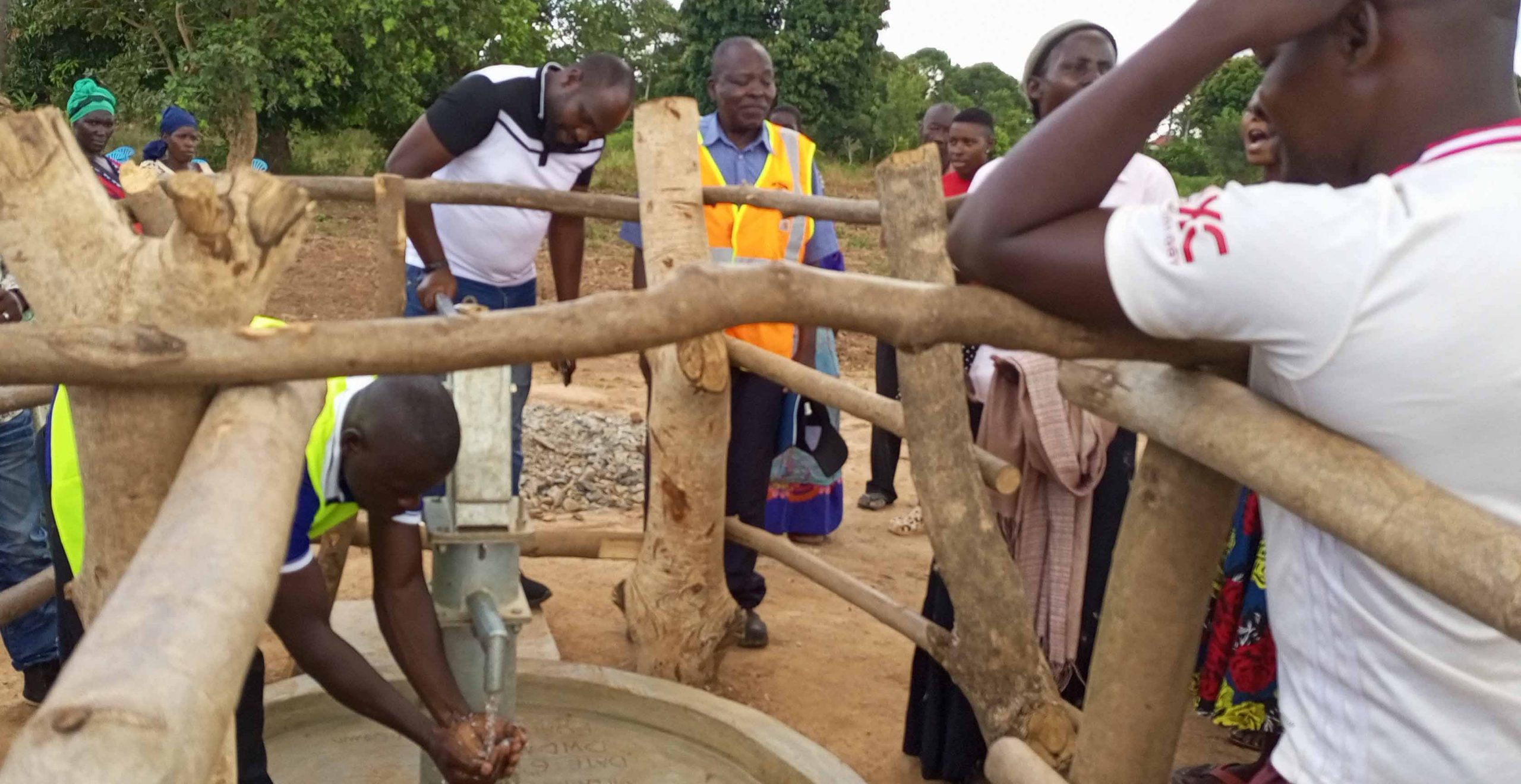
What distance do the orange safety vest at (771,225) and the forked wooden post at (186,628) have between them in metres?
2.81

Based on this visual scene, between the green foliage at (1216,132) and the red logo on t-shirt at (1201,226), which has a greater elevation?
the green foliage at (1216,132)

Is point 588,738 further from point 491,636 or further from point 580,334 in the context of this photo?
point 580,334

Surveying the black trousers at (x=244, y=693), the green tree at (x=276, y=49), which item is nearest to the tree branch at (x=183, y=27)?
the green tree at (x=276, y=49)

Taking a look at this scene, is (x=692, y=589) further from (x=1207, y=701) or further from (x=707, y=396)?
(x=1207, y=701)

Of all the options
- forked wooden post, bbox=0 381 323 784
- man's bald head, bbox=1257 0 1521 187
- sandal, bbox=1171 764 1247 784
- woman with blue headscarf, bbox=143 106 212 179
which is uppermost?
man's bald head, bbox=1257 0 1521 187

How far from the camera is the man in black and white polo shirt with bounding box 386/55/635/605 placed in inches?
143

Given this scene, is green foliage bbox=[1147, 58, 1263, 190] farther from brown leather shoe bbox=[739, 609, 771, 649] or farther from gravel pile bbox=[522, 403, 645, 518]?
brown leather shoe bbox=[739, 609, 771, 649]

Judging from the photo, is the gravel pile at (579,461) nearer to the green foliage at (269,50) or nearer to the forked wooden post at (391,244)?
the forked wooden post at (391,244)

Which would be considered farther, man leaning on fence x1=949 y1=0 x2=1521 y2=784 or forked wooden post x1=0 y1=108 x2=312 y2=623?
forked wooden post x1=0 y1=108 x2=312 y2=623

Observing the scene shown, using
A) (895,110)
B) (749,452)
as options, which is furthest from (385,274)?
(895,110)

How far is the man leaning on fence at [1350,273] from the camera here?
104 cm

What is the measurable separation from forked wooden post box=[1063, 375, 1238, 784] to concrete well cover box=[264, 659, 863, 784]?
1407 millimetres

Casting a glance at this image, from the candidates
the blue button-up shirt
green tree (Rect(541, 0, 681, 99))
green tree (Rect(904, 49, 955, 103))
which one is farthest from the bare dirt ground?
green tree (Rect(904, 49, 955, 103))

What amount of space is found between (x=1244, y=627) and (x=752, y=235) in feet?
6.15
